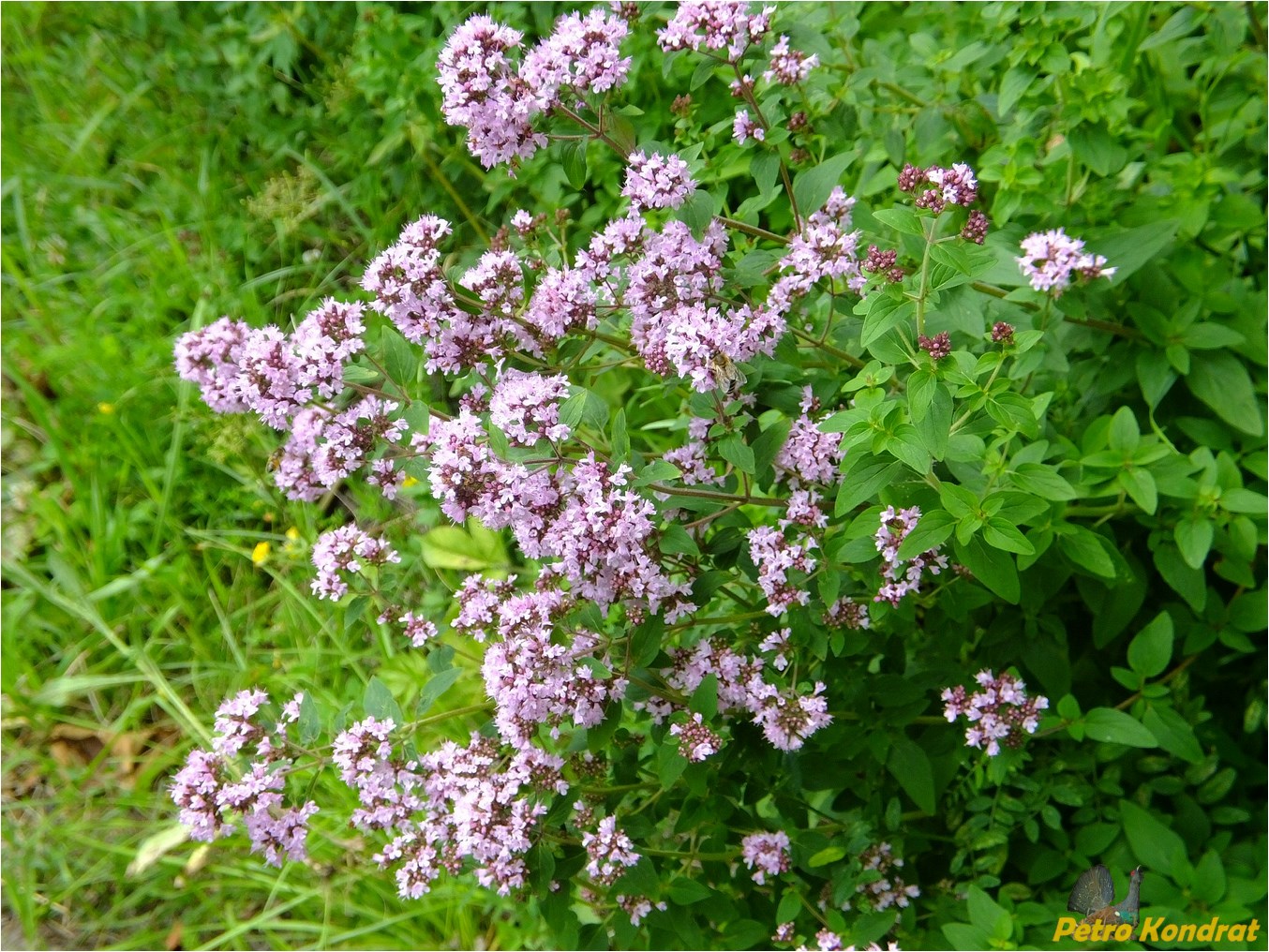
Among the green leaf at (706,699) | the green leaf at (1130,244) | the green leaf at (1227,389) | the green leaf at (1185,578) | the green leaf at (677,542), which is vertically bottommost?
the green leaf at (1185,578)

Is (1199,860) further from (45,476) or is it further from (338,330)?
(45,476)

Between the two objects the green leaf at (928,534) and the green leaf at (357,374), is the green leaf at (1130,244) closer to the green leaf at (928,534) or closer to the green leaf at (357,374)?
the green leaf at (928,534)

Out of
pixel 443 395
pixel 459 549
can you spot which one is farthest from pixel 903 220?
pixel 443 395

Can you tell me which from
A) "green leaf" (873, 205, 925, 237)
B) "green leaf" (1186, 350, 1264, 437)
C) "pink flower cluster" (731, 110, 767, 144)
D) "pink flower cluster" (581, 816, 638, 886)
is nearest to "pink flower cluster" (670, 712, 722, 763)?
"pink flower cluster" (581, 816, 638, 886)

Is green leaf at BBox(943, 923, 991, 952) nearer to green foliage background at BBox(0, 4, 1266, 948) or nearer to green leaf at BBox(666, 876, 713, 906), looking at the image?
green foliage background at BBox(0, 4, 1266, 948)

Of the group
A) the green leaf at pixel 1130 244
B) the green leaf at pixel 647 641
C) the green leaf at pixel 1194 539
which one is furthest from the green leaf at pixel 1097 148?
the green leaf at pixel 647 641

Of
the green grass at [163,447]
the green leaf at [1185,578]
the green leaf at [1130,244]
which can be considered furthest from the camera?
the green grass at [163,447]
